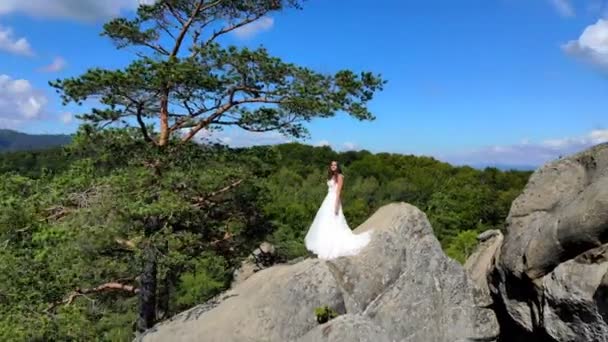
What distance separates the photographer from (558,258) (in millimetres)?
8883

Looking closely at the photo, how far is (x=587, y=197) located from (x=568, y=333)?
1.98m

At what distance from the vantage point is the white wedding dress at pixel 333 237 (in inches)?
411

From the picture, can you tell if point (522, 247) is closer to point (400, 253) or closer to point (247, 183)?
point (400, 253)

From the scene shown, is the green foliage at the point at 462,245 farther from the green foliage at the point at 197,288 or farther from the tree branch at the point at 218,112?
the tree branch at the point at 218,112

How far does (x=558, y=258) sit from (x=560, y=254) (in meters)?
0.07

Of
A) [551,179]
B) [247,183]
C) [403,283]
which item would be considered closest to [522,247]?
[551,179]

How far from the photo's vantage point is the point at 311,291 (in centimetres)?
980

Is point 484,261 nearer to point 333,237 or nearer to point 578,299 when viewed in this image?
point 333,237

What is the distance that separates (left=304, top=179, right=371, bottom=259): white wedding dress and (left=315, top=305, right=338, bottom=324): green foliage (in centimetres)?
106

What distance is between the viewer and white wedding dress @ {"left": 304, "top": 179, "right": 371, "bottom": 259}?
10438mm

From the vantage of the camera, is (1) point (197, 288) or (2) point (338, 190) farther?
(1) point (197, 288)

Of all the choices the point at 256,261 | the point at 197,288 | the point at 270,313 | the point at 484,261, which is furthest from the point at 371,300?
the point at 197,288

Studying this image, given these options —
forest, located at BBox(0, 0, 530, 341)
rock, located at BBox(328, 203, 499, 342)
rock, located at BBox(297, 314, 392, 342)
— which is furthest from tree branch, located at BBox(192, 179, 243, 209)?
rock, located at BBox(297, 314, 392, 342)

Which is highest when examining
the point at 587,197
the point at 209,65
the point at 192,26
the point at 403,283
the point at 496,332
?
the point at 192,26
